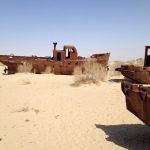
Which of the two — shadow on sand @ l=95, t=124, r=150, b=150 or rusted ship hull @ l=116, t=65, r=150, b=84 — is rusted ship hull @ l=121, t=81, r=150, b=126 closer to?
shadow on sand @ l=95, t=124, r=150, b=150

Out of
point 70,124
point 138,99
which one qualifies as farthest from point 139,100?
point 70,124

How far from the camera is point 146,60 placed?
19.2 meters

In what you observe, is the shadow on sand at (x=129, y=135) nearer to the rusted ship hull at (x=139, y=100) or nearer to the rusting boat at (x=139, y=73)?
the rusted ship hull at (x=139, y=100)

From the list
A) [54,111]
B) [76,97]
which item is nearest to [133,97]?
[54,111]

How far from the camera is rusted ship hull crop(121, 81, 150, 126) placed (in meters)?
6.79

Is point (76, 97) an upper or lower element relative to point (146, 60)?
lower

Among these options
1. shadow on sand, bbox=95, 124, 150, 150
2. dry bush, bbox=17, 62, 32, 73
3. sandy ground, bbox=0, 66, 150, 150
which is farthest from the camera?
dry bush, bbox=17, 62, 32, 73

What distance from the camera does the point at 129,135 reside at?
804cm

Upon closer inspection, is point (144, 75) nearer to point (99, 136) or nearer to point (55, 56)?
point (99, 136)

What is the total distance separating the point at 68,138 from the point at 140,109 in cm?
192

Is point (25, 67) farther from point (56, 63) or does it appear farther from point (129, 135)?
point (129, 135)

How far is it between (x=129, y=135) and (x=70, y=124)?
1.84 m

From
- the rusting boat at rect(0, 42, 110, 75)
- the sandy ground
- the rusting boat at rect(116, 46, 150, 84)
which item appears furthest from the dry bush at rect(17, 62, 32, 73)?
the sandy ground

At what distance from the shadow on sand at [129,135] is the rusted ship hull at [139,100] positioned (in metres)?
0.64
